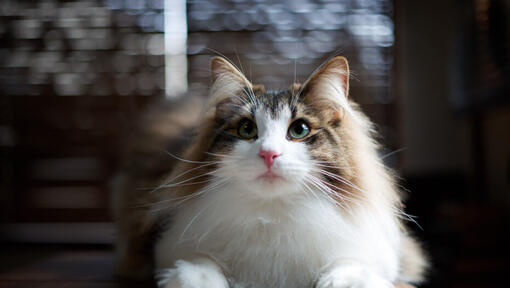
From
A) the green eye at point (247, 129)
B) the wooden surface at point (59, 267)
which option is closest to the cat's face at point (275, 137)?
the green eye at point (247, 129)

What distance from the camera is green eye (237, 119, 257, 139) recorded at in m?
0.87

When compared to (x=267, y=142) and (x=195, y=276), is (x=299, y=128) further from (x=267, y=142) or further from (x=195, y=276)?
(x=195, y=276)

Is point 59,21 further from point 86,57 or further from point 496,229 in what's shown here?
point 496,229

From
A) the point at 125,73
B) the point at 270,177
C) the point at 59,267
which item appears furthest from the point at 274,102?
the point at 125,73

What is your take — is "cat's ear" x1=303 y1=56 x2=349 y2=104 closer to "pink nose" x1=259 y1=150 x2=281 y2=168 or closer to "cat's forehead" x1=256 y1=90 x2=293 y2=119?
"cat's forehead" x1=256 y1=90 x2=293 y2=119

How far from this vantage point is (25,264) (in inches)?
53.3

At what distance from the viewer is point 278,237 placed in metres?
0.85

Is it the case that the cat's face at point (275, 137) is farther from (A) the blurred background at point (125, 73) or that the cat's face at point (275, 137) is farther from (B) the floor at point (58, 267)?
(A) the blurred background at point (125, 73)

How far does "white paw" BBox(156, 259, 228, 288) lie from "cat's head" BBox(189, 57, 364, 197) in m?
0.19

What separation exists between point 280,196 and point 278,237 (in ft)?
0.31

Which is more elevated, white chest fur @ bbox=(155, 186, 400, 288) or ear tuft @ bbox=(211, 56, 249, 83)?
ear tuft @ bbox=(211, 56, 249, 83)

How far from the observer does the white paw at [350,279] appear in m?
0.78

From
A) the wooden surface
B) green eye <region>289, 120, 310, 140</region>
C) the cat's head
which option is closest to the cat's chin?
the cat's head

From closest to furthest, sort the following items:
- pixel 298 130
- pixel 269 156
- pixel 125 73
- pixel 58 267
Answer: pixel 269 156 < pixel 298 130 < pixel 58 267 < pixel 125 73
